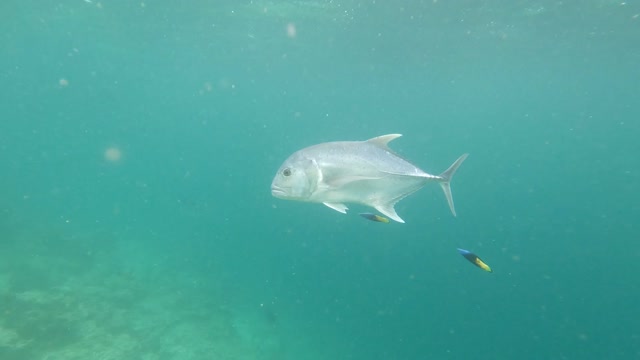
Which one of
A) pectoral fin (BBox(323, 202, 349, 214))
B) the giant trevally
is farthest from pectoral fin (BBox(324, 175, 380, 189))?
pectoral fin (BBox(323, 202, 349, 214))

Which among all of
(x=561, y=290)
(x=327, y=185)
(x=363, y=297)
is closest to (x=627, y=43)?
(x=561, y=290)

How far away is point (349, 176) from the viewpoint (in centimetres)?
464

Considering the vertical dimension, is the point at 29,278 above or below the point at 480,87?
below

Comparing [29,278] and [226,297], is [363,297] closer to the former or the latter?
[226,297]

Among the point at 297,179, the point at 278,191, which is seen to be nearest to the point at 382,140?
the point at 297,179

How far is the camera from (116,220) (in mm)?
23359

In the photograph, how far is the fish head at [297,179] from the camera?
4410 millimetres

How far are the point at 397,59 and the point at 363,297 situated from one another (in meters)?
24.1

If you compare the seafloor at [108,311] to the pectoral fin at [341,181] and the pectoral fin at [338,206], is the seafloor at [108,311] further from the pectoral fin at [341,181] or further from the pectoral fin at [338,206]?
the pectoral fin at [341,181]

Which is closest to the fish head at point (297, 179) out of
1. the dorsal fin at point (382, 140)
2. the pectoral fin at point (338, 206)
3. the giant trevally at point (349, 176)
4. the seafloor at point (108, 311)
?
the giant trevally at point (349, 176)

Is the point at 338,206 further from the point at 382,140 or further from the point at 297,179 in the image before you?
the point at 382,140

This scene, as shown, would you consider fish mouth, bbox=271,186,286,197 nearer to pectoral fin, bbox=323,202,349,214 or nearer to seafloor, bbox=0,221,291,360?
pectoral fin, bbox=323,202,349,214

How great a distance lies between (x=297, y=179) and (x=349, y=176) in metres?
0.68

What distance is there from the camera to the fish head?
441 cm
